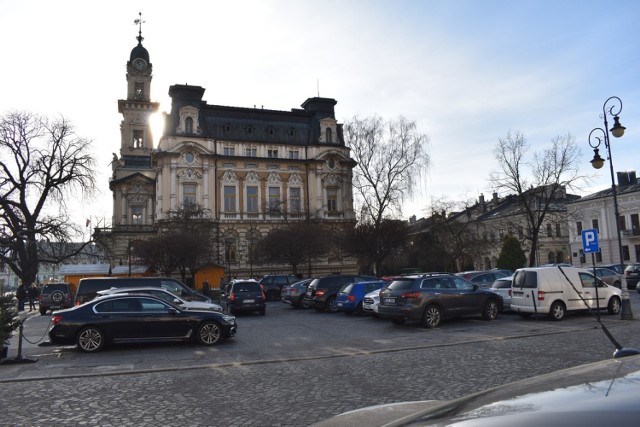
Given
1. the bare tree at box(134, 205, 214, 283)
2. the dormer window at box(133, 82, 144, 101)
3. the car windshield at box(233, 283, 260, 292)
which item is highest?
the dormer window at box(133, 82, 144, 101)

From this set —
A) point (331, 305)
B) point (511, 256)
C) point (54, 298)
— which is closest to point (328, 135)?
point (511, 256)

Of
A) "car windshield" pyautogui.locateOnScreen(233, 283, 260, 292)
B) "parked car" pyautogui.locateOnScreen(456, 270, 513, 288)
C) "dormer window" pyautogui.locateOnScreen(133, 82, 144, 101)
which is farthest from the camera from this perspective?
"dormer window" pyautogui.locateOnScreen(133, 82, 144, 101)

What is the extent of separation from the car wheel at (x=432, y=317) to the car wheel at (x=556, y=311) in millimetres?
3961

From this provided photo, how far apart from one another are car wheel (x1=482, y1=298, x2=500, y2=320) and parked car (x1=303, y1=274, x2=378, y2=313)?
277 inches

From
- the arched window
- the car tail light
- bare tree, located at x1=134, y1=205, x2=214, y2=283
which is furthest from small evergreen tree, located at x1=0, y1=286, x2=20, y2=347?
the arched window

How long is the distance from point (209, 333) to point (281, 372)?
506 centimetres

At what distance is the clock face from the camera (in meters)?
76.7

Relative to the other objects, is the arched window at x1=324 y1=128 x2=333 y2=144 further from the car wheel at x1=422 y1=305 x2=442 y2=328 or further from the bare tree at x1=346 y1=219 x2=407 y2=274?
the car wheel at x1=422 y1=305 x2=442 y2=328

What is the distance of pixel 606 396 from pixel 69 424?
22.3 ft

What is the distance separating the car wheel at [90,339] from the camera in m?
13.3

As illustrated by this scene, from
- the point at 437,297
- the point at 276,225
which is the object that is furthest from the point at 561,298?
the point at 276,225

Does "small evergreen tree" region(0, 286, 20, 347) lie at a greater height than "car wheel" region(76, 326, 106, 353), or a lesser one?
greater

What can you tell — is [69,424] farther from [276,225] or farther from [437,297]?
[276,225]

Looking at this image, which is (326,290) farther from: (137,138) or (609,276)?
(137,138)
